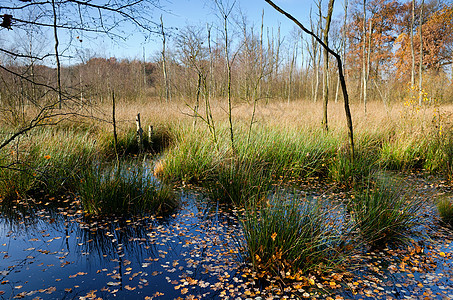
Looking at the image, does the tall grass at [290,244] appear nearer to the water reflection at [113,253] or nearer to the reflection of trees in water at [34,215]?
the water reflection at [113,253]

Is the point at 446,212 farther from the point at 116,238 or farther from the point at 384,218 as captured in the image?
the point at 116,238

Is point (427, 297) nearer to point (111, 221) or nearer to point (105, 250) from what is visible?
point (105, 250)

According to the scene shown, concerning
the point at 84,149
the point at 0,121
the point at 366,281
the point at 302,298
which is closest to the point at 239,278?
the point at 302,298

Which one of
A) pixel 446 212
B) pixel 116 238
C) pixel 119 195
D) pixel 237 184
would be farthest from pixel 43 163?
pixel 446 212

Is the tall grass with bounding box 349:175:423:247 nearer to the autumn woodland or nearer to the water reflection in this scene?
the autumn woodland

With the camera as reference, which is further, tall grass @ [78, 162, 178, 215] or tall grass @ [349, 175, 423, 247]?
tall grass @ [78, 162, 178, 215]

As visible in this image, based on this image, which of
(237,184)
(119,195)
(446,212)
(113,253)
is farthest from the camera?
(237,184)

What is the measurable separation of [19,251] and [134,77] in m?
27.8

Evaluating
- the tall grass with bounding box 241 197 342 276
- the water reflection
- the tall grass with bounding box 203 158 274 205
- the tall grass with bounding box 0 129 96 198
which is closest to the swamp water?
the water reflection

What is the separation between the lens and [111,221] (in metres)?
3.70

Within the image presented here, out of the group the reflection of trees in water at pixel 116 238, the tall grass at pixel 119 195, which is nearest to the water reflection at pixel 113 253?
the reflection of trees in water at pixel 116 238

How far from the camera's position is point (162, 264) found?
2.81 metres

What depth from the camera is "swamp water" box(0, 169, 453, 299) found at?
2.39 meters

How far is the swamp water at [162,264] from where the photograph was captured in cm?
239
